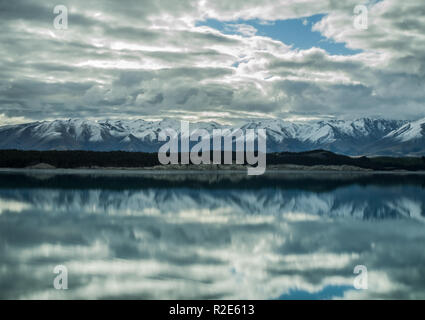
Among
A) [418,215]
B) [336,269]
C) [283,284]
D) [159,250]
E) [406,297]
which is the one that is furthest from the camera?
[418,215]

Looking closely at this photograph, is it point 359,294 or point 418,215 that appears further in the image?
point 418,215

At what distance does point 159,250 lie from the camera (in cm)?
2703

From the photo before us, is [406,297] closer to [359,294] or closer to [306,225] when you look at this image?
[359,294]

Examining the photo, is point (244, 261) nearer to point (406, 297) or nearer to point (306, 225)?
point (406, 297)

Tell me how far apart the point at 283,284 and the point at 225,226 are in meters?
16.8
